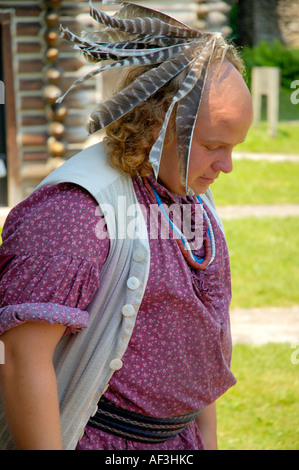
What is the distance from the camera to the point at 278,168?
34.1 ft

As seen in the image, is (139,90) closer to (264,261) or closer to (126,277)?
(126,277)

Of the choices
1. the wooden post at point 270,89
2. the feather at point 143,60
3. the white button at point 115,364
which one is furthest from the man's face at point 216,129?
the wooden post at point 270,89

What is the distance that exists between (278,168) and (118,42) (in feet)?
29.6

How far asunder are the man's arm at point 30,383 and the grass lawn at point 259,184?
7240 millimetres

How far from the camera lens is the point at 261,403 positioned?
4047 millimetres

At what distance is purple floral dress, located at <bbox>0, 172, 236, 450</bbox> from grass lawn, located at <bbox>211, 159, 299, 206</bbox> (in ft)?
22.5

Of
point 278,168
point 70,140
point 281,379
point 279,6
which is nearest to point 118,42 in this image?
point 281,379

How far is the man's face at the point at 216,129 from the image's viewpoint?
5.14 ft

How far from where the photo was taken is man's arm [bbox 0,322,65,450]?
1.38m

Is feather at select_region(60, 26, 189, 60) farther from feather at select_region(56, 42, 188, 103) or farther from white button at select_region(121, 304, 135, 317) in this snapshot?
white button at select_region(121, 304, 135, 317)

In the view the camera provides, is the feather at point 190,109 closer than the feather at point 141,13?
Yes

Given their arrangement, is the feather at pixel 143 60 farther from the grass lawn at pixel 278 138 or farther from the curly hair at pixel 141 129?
the grass lawn at pixel 278 138

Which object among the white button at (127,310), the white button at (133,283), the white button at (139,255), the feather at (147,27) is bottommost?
the white button at (127,310)

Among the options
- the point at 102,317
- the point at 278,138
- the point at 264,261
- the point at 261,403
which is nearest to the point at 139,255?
the point at 102,317
